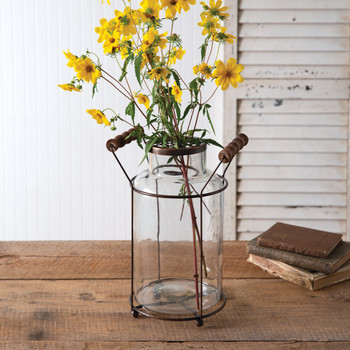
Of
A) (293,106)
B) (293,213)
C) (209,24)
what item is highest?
(209,24)

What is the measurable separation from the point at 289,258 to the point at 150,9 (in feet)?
2.10

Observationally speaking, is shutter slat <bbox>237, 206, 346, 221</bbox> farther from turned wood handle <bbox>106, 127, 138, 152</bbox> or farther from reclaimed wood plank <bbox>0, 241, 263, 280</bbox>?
turned wood handle <bbox>106, 127, 138, 152</bbox>

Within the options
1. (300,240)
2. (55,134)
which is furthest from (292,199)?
(300,240)

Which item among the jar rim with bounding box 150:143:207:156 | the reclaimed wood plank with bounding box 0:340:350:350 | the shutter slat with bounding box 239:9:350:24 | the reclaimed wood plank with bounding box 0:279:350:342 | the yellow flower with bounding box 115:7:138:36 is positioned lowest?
the reclaimed wood plank with bounding box 0:340:350:350

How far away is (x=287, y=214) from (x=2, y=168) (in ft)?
4.44

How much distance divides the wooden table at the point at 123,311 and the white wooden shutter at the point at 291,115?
1366 mm

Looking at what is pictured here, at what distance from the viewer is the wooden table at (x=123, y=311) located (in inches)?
47.1

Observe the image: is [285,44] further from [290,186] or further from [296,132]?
[290,186]

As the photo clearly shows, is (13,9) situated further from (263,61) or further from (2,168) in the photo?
(263,61)

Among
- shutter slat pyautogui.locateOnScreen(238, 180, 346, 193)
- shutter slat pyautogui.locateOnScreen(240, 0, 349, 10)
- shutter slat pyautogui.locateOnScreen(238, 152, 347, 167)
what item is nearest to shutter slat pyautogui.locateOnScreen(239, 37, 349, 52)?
shutter slat pyautogui.locateOnScreen(240, 0, 349, 10)

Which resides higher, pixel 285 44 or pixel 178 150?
pixel 285 44

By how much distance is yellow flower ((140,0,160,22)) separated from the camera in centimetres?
112

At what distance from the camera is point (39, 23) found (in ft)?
9.57

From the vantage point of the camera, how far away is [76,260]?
61.7 inches
